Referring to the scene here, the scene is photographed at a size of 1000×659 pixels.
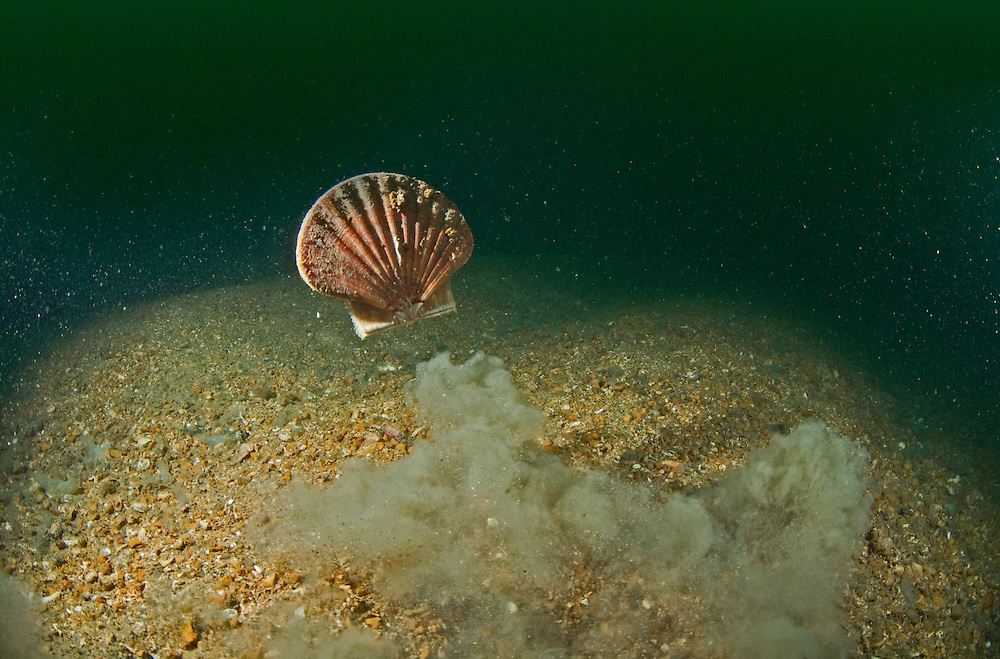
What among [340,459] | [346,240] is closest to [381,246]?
[346,240]

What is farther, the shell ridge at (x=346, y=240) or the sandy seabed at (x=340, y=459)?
the shell ridge at (x=346, y=240)

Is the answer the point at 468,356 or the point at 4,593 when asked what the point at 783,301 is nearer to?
the point at 468,356

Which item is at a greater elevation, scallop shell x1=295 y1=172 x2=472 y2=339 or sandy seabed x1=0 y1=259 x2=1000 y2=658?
scallop shell x1=295 y1=172 x2=472 y2=339

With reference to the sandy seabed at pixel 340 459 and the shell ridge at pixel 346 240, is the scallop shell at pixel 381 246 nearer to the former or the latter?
the shell ridge at pixel 346 240

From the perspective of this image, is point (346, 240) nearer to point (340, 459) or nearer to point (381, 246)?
point (381, 246)

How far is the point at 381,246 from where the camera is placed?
9.93ft

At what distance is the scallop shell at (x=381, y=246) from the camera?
9.80 feet

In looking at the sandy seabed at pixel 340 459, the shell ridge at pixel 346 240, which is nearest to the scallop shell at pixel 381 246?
the shell ridge at pixel 346 240

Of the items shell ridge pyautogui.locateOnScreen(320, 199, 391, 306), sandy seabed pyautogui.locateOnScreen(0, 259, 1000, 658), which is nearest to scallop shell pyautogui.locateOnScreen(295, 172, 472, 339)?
shell ridge pyautogui.locateOnScreen(320, 199, 391, 306)

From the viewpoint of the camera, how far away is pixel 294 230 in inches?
168

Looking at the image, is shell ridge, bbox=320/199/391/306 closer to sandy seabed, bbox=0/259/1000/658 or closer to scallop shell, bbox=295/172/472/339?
scallop shell, bbox=295/172/472/339

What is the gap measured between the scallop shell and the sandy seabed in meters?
0.27

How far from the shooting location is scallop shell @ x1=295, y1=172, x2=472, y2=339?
2.99 m

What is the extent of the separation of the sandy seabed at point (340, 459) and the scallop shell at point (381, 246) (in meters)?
0.27
